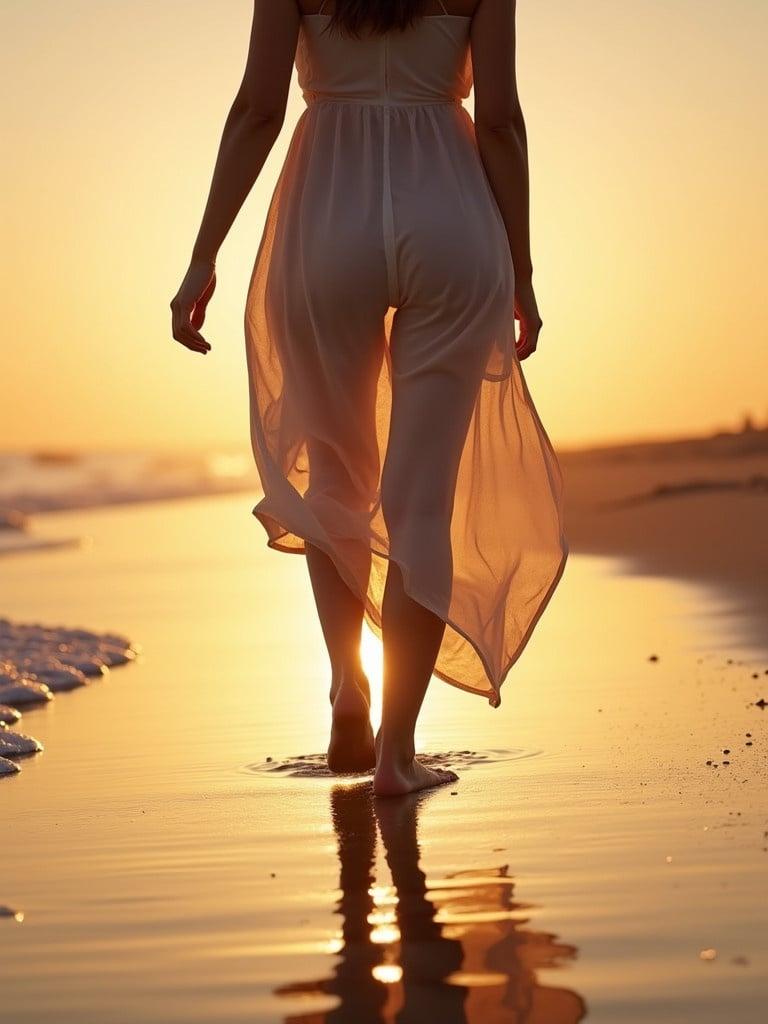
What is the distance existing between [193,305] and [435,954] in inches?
70.1

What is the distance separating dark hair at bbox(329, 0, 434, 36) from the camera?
3326 mm

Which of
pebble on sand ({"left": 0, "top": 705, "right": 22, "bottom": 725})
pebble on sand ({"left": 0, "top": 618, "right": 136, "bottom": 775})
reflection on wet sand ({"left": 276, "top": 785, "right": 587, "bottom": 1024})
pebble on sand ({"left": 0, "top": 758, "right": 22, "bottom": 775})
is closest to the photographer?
reflection on wet sand ({"left": 276, "top": 785, "right": 587, "bottom": 1024})

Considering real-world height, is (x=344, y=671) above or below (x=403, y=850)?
above

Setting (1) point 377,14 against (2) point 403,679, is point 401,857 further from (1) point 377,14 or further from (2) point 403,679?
(1) point 377,14

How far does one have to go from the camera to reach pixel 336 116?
347 cm

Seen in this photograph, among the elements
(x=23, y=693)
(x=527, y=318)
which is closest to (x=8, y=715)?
(x=23, y=693)

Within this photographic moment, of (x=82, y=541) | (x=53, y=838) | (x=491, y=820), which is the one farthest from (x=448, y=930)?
(x=82, y=541)

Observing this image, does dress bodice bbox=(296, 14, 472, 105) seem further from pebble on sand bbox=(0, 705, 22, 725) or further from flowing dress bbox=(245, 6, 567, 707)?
pebble on sand bbox=(0, 705, 22, 725)

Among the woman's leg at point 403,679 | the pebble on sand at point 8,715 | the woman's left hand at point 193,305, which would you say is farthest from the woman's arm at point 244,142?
the pebble on sand at point 8,715

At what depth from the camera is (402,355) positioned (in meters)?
3.41

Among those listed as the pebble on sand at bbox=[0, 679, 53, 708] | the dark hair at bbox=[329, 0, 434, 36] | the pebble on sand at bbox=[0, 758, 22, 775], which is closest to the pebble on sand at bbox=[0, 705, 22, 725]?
the pebble on sand at bbox=[0, 679, 53, 708]

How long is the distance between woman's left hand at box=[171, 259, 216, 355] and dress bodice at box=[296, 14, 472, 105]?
455mm

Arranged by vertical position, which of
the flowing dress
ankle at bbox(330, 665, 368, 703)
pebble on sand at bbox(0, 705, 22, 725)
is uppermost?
the flowing dress

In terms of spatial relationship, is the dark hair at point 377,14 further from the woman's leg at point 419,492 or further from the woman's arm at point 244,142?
the woman's leg at point 419,492
